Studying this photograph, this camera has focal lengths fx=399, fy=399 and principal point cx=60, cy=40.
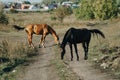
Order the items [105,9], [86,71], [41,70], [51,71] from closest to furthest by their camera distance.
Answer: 1. [86,71]
2. [51,71]
3. [41,70]
4. [105,9]

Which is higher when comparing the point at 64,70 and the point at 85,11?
the point at 64,70

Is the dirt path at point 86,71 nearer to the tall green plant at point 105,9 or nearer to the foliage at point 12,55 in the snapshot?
the foliage at point 12,55

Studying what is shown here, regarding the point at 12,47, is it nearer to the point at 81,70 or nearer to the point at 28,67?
the point at 28,67

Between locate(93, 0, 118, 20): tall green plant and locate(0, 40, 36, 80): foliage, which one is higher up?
locate(0, 40, 36, 80): foliage

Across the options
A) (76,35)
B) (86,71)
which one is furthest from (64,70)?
(76,35)

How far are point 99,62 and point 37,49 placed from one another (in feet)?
29.8

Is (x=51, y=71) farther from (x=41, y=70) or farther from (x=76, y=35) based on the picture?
(x=76, y=35)

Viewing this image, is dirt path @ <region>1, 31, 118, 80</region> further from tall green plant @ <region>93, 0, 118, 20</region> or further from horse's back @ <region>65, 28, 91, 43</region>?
tall green plant @ <region>93, 0, 118, 20</region>

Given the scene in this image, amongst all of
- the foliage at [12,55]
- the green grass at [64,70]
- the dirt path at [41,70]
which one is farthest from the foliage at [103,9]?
the green grass at [64,70]

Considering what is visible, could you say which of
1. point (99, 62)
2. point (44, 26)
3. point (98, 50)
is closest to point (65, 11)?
point (44, 26)

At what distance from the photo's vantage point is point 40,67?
2038cm

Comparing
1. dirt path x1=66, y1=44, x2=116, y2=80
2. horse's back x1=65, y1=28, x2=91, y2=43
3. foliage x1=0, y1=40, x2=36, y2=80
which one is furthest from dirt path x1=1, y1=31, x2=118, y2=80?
horse's back x1=65, y1=28, x2=91, y2=43

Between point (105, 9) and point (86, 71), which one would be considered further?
point (105, 9)

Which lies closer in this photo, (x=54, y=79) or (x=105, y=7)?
(x=54, y=79)
